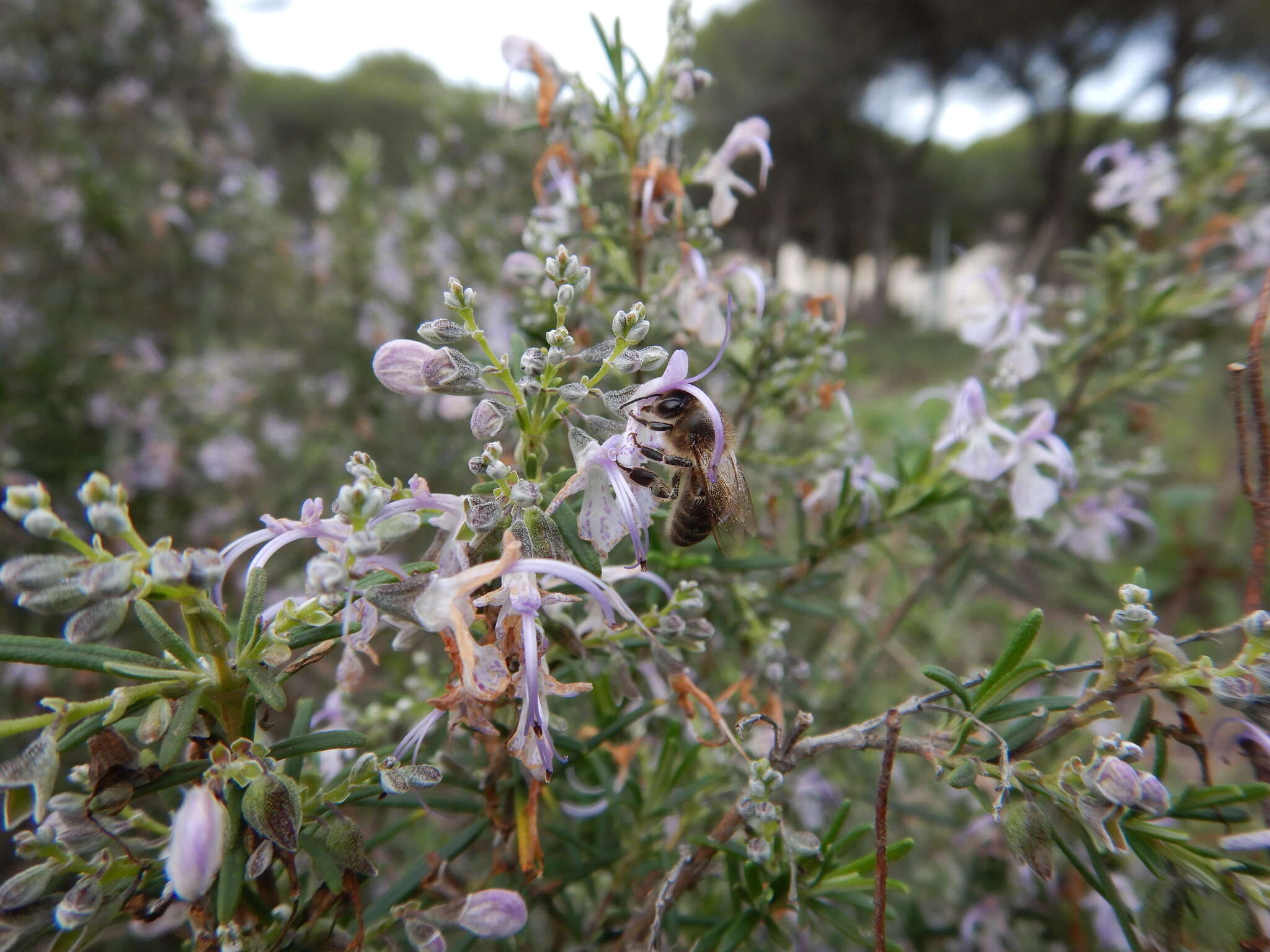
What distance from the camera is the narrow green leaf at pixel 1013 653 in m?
0.69

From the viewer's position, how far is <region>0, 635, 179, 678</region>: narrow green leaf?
0.60m

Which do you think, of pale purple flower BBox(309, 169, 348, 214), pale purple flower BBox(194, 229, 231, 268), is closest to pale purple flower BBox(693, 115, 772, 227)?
pale purple flower BBox(309, 169, 348, 214)

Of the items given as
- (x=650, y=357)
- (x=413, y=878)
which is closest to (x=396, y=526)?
(x=650, y=357)

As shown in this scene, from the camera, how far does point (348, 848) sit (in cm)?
67

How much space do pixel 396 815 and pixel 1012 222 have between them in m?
16.7

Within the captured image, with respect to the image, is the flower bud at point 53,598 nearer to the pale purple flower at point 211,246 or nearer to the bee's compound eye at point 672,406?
the bee's compound eye at point 672,406

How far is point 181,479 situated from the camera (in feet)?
8.86

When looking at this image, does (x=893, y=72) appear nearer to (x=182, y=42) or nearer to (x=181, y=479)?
(x=182, y=42)

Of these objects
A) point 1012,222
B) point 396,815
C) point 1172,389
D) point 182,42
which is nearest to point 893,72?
point 1012,222

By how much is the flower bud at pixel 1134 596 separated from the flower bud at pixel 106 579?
2.81 feet

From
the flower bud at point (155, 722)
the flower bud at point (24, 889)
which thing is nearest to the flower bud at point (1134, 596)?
the flower bud at point (155, 722)

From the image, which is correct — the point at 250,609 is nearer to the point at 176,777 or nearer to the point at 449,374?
the point at 176,777

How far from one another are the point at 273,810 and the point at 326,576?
0.23m

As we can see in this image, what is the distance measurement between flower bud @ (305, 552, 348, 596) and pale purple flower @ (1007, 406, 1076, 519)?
100cm
